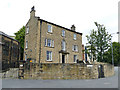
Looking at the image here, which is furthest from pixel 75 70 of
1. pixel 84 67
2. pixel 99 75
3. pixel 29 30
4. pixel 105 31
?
pixel 29 30

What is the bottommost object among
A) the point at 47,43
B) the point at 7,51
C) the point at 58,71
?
the point at 58,71

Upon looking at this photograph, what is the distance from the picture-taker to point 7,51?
79.4 ft

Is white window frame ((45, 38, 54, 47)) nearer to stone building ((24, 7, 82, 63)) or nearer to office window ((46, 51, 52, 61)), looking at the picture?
stone building ((24, 7, 82, 63))

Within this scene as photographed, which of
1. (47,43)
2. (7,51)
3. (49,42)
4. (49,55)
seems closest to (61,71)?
(49,55)

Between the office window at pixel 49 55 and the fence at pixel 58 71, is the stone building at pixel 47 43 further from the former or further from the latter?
the fence at pixel 58 71

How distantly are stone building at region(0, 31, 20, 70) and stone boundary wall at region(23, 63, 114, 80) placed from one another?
9.40 m

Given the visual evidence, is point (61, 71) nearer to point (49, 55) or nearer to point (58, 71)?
point (58, 71)

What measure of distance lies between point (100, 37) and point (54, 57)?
30.8 ft

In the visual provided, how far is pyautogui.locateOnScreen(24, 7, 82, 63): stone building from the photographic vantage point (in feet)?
65.0

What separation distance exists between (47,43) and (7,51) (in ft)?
32.7

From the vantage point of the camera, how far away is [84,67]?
1277 centimetres

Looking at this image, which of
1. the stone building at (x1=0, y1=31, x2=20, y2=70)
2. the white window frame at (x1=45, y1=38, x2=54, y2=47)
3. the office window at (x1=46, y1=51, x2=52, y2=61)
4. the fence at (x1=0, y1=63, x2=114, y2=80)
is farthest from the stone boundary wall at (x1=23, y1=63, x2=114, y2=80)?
the stone building at (x1=0, y1=31, x2=20, y2=70)

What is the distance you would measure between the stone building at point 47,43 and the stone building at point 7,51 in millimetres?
3785

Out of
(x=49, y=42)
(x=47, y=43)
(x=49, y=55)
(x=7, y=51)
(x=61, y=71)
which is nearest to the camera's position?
(x=61, y=71)
